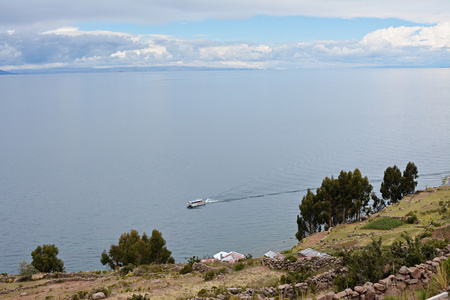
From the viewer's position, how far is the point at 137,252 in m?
39.1

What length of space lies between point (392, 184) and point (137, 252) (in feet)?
131

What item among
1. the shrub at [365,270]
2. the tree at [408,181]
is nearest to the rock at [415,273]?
the shrub at [365,270]

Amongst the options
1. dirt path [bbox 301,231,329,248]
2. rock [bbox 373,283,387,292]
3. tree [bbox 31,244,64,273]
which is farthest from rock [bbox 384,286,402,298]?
tree [bbox 31,244,64,273]

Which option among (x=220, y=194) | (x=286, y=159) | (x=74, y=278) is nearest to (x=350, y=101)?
(x=286, y=159)

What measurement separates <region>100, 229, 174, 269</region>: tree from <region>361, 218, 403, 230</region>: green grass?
2174cm

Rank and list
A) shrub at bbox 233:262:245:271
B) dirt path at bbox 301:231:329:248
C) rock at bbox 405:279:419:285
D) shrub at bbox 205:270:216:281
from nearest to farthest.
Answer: rock at bbox 405:279:419:285
shrub at bbox 205:270:216:281
shrub at bbox 233:262:245:271
dirt path at bbox 301:231:329:248

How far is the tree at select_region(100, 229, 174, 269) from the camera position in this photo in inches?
1539

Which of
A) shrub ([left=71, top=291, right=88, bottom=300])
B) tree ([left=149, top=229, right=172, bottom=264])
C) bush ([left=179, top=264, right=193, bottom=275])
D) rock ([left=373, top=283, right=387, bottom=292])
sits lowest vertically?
tree ([left=149, top=229, right=172, bottom=264])

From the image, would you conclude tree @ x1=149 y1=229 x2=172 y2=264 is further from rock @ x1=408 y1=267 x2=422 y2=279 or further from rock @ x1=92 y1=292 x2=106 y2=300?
rock @ x1=408 y1=267 x2=422 y2=279

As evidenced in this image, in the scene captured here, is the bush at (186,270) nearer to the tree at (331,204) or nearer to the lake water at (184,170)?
the lake water at (184,170)

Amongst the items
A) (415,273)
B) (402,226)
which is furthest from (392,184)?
(415,273)

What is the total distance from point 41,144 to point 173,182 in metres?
51.6

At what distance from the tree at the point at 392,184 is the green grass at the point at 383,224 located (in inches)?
660

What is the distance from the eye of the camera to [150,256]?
1583 inches
